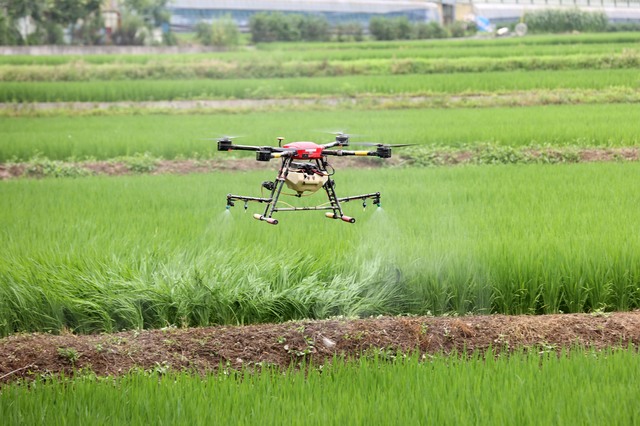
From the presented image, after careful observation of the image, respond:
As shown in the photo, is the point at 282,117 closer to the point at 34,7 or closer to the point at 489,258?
the point at 489,258

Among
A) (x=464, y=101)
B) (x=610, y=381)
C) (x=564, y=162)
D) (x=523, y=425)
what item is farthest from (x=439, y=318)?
(x=464, y=101)

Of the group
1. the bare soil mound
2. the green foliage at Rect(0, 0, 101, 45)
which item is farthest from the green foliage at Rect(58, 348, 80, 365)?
the green foliage at Rect(0, 0, 101, 45)

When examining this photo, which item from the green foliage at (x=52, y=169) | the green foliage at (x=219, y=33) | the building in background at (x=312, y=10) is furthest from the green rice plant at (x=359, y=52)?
the green foliage at (x=52, y=169)

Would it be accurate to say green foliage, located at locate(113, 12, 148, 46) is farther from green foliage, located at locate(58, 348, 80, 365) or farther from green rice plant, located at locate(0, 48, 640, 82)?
green foliage, located at locate(58, 348, 80, 365)

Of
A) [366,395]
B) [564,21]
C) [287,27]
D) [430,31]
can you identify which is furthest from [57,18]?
[366,395]

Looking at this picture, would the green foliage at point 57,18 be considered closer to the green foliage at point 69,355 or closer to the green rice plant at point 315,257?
the green rice plant at point 315,257

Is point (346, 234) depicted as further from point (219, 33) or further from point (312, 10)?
point (312, 10)
